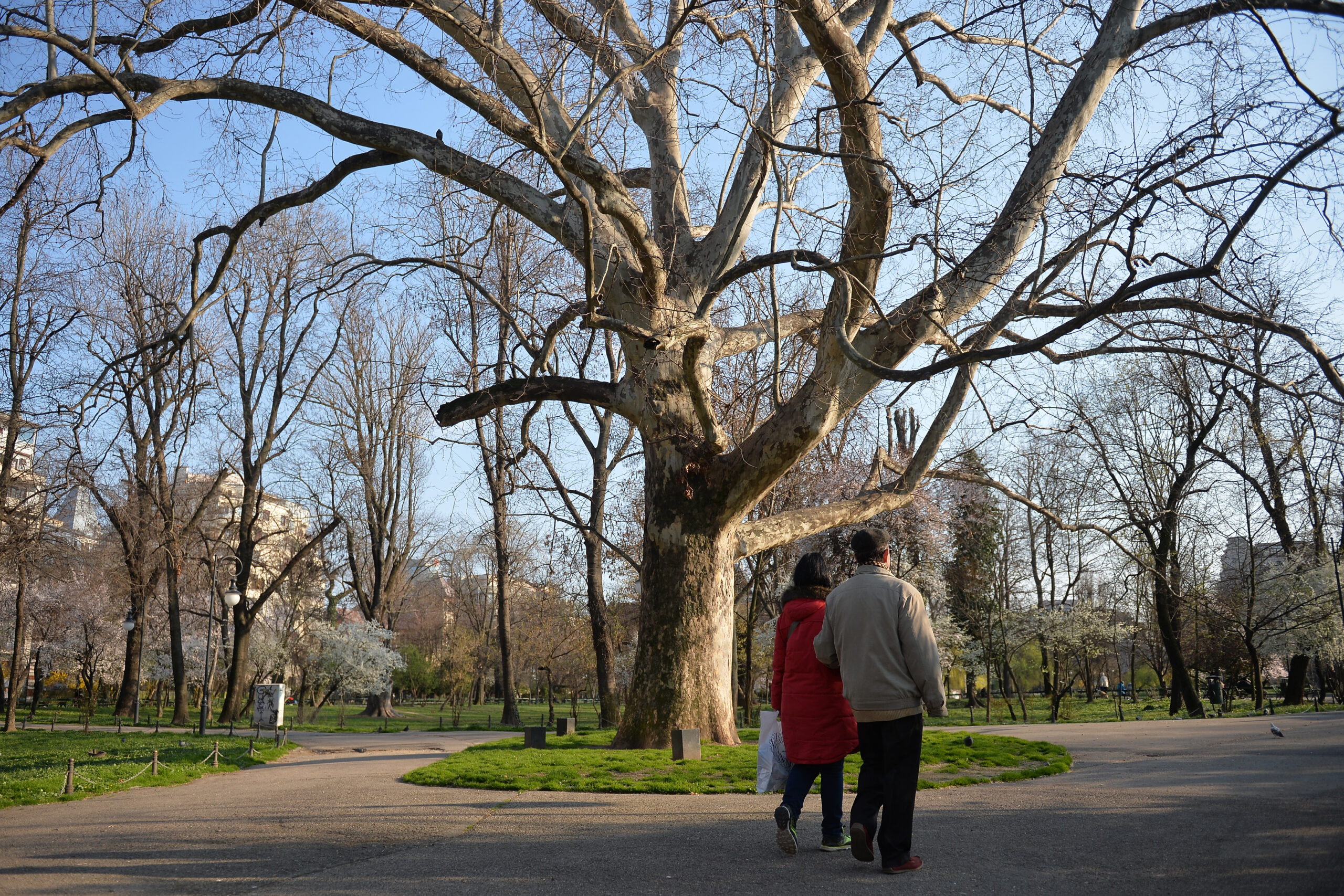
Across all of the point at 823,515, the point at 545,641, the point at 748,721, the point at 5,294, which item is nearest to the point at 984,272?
the point at 823,515

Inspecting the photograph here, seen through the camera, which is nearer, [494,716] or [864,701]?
[864,701]

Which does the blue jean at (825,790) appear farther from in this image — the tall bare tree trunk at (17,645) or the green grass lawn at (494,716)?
the tall bare tree trunk at (17,645)

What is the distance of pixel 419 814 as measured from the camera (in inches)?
248

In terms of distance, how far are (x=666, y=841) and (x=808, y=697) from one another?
1246 mm

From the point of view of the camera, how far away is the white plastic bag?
5.15 m

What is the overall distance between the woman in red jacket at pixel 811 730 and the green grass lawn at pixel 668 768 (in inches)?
102

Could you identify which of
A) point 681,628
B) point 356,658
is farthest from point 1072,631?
point 356,658

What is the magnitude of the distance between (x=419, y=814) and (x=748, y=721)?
61.6 feet

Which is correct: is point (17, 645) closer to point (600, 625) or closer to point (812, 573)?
point (600, 625)

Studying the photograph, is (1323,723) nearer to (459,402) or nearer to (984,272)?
(984,272)

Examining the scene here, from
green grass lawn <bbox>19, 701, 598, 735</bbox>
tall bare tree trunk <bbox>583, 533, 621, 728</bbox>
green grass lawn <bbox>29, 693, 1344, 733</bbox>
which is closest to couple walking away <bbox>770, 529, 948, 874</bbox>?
tall bare tree trunk <bbox>583, 533, 621, 728</bbox>

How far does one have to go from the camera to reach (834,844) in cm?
482

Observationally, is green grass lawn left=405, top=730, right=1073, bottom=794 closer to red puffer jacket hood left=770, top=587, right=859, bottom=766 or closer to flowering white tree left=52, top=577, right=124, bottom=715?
red puffer jacket hood left=770, top=587, right=859, bottom=766

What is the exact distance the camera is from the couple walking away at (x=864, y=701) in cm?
432
